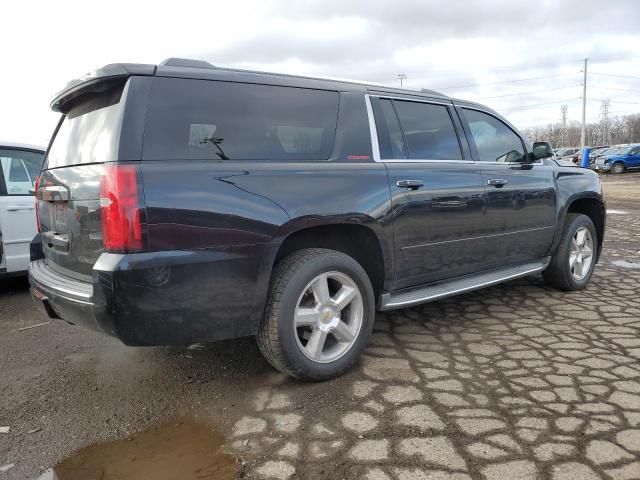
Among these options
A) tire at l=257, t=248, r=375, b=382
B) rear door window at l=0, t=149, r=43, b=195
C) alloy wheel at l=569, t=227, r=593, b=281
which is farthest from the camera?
rear door window at l=0, t=149, r=43, b=195

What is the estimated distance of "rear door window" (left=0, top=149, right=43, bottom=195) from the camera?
5203mm

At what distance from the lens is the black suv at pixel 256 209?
96.6 inches

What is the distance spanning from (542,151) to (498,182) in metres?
0.84

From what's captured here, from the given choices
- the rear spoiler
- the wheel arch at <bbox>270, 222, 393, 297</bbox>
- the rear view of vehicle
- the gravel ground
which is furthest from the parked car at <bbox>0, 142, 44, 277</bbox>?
the wheel arch at <bbox>270, 222, 393, 297</bbox>

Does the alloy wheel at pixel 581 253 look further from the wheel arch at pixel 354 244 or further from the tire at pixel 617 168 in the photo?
the tire at pixel 617 168

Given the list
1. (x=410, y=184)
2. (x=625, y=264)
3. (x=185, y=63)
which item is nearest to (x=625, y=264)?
(x=625, y=264)

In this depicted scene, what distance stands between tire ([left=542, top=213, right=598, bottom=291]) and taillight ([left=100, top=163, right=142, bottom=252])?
405cm

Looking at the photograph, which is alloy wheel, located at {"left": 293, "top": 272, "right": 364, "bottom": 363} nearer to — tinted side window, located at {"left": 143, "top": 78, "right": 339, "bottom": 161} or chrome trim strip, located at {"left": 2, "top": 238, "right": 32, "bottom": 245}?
tinted side window, located at {"left": 143, "top": 78, "right": 339, "bottom": 161}

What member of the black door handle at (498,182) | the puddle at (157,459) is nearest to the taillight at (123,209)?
the puddle at (157,459)

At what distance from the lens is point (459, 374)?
3141 millimetres

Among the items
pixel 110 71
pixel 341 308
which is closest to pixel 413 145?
pixel 341 308

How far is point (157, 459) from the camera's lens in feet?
7.77

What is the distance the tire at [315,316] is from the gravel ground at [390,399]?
15 centimetres

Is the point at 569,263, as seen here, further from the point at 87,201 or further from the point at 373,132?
the point at 87,201
